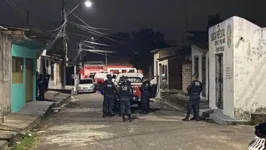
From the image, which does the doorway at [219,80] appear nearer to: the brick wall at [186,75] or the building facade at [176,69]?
the building facade at [176,69]

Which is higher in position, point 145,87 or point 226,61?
point 226,61

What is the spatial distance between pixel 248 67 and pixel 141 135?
5391 millimetres

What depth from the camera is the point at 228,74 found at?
16.6 m

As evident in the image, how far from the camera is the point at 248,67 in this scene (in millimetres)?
16000

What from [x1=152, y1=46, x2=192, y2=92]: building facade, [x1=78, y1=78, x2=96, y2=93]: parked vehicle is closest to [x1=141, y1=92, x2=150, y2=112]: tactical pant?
[x1=152, y1=46, x2=192, y2=92]: building facade

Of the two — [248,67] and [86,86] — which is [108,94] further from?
[86,86]

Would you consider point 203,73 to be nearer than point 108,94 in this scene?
No

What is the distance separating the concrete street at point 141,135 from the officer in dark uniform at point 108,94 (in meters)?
1.24

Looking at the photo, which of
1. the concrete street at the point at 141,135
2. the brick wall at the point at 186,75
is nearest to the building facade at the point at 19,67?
the concrete street at the point at 141,135

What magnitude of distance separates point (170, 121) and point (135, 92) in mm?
5030

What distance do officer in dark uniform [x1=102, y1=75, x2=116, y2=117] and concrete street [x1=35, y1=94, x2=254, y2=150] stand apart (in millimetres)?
1242

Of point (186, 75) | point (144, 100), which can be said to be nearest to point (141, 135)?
point (144, 100)

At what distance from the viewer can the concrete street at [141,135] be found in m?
11.1

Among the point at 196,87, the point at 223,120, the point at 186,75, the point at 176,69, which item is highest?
the point at 176,69
